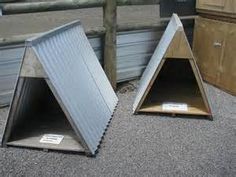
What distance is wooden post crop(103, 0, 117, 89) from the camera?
299cm

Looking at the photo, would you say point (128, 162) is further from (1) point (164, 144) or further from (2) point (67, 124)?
(2) point (67, 124)

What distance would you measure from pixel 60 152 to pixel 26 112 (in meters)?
0.46

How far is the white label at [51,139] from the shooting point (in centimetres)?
221

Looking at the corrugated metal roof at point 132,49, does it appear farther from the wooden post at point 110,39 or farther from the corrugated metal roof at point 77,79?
the corrugated metal roof at point 77,79

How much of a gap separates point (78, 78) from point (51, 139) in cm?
47

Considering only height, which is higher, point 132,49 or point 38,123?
point 132,49

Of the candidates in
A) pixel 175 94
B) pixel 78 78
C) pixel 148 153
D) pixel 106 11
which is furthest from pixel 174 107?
pixel 106 11

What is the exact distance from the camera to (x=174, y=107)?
2756 millimetres

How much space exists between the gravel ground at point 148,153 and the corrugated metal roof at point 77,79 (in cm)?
13

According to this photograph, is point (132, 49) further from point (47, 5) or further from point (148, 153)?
point (148, 153)

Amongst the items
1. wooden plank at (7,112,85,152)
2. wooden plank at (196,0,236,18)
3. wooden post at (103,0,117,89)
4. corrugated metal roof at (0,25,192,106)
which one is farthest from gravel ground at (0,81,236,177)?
wooden plank at (196,0,236,18)

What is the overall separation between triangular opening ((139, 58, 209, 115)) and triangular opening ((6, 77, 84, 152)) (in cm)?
69

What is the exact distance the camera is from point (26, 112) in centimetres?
242

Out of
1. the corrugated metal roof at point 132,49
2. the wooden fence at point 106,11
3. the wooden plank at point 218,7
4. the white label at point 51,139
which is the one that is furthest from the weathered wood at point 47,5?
the white label at point 51,139
